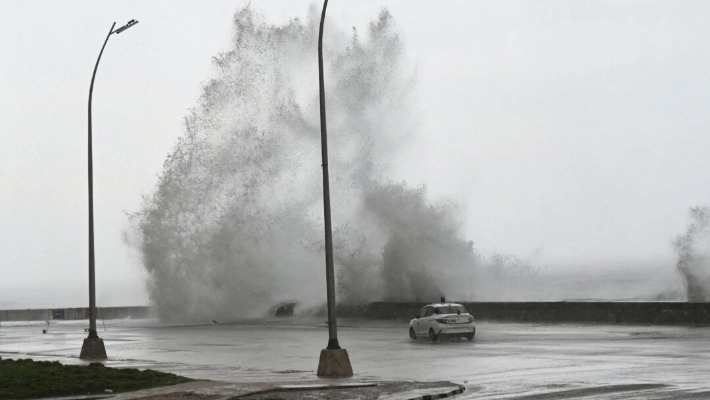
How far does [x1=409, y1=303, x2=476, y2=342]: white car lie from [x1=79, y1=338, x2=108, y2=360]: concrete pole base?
9573 mm

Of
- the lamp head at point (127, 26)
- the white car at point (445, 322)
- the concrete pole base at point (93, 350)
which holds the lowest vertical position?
the concrete pole base at point (93, 350)

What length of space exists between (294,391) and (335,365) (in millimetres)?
3042

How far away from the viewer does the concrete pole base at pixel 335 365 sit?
63.2 feet

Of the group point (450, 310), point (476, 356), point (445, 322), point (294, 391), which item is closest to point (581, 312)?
point (450, 310)

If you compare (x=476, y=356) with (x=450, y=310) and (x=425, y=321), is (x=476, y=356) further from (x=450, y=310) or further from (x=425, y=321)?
(x=425, y=321)

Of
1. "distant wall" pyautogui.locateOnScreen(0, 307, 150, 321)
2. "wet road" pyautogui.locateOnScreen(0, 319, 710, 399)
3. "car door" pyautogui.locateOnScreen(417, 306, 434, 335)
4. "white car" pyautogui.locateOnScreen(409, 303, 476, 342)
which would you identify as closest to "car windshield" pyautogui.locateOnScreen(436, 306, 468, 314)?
"white car" pyautogui.locateOnScreen(409, 303, 476, 342)

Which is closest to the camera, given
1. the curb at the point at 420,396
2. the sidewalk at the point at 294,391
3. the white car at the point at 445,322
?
the curb at the point at 420,396

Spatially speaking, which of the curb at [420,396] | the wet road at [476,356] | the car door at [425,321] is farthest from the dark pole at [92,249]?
the curb at [420,396]

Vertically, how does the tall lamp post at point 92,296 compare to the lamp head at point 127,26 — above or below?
below

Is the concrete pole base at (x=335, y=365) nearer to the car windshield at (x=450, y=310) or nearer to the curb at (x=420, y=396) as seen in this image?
the curb at (x=420, y=396)

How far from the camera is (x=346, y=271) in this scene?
55219 millimetres

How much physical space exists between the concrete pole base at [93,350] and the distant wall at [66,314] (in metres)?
37.7

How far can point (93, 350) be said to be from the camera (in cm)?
2680

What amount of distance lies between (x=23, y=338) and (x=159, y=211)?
19170 millimetres
